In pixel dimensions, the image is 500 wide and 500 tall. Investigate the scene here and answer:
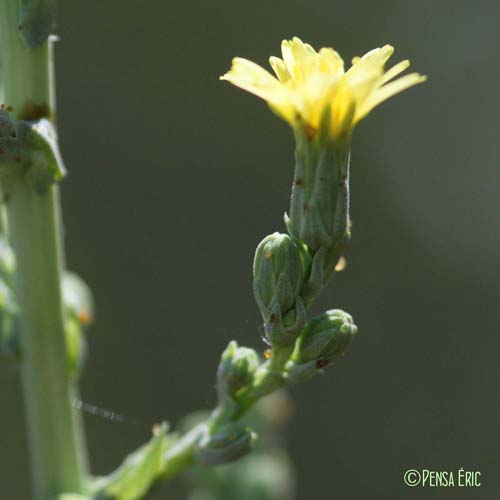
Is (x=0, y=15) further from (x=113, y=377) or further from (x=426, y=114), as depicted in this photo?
(x=426, y=114)

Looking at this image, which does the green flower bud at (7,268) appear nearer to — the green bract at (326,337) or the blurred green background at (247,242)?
the green bract at (326,337)

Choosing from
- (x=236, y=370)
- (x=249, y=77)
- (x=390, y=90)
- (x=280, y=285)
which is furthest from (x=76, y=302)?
(x=390, y=90)

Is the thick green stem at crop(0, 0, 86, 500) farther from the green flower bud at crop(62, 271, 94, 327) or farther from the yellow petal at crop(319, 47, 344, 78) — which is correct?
the yellow petal at crop(319, 47, 344, 78)

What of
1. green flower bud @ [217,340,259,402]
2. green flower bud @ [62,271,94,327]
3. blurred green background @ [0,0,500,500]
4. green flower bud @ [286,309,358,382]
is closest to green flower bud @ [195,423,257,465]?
green flower bud @ [217,340,259,402]

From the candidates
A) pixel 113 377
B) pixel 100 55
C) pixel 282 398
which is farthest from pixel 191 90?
pixel 282 398

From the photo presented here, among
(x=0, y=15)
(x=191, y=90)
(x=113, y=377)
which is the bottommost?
(x=113, y=377)

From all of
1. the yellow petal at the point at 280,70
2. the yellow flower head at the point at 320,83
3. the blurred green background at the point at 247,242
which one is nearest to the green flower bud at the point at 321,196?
the yellow flower head at the point at 320,83
